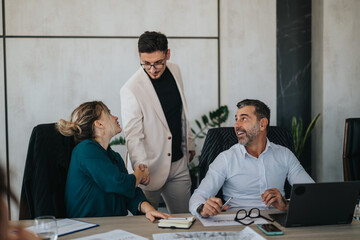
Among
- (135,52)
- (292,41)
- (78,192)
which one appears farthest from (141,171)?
(292,41)

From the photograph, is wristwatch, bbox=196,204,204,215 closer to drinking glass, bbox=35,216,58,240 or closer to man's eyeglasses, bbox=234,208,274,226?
man's eyeglasses, bbox=234,208,274,226

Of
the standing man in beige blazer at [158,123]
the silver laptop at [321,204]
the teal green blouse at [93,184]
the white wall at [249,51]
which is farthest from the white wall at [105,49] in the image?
the silver laptop at [321,204]

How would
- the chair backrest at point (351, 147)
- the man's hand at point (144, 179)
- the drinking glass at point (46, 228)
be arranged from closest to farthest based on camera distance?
the drinking glass at point (46, 228) < the man's hand at point (144, 179) < the chair backrest at point (351, 147)

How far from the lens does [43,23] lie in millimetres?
3916

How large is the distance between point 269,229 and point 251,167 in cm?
87

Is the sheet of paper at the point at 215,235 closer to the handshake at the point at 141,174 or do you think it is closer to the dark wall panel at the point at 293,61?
the handshake at the point at 141,174

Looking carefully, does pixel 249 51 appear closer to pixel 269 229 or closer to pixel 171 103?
pixel 171 103

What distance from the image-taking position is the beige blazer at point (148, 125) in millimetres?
2660

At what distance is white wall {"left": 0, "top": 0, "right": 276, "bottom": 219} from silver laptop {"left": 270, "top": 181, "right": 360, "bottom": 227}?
7.69 feet

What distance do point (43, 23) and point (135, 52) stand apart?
0.94m

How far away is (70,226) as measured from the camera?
1767 mm

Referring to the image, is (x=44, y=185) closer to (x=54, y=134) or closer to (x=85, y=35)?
(x=54, y=134)

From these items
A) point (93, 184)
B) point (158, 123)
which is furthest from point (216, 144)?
point (93, 184)

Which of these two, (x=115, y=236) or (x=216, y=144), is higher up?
(x=216, y=144)
